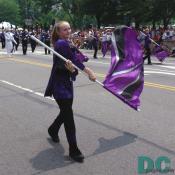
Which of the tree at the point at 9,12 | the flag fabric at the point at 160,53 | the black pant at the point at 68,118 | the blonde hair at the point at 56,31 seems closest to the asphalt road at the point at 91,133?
the black pant at the point at 68,118

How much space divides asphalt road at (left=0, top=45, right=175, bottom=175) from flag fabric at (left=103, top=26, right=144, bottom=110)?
2.12 ft

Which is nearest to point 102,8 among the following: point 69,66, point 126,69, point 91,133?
point 126,69

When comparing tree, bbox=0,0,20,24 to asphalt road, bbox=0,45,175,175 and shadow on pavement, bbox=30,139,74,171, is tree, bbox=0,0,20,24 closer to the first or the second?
asphalt road, bbox=0,45,175,175

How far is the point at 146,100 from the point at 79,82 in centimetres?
394

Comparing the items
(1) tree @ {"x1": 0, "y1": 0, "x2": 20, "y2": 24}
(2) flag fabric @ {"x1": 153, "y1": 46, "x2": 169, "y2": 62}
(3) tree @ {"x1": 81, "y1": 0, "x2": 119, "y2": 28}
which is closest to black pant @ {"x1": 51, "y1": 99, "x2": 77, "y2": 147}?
(2) flag fabric @ {"x1": 153, "y1": 46, "x2": 169, "y2": 62}

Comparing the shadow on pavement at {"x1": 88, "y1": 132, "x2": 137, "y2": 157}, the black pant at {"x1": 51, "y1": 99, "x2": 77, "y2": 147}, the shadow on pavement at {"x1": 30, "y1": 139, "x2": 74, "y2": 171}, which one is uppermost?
the black pant at {"x1": 51, "y1": 99, "x2": 77, "y2": 147}

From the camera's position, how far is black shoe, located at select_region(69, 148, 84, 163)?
5906 mm

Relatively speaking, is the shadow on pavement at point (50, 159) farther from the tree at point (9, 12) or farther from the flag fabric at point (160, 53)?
the tree at point (9, 12)

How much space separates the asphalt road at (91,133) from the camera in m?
5.79

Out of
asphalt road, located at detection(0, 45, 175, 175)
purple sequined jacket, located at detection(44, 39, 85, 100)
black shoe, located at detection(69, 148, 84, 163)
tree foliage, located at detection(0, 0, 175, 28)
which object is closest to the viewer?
asphalt road, located at detection(0, 45, 175, 175)

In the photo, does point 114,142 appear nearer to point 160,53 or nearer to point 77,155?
point 77,155

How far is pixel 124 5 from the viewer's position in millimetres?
40812

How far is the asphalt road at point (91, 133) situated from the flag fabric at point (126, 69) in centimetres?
65

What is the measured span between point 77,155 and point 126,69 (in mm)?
1956
